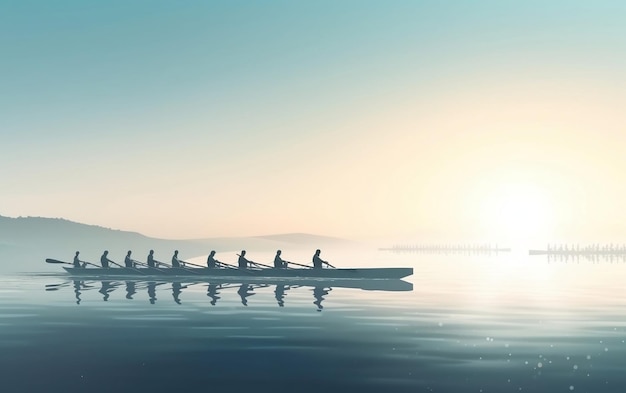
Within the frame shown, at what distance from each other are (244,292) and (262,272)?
9.24m

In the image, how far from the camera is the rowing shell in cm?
6112

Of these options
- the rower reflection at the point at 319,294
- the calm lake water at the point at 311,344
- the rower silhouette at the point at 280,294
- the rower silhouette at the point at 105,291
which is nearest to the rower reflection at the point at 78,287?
the calm lake water at the point at 311,344

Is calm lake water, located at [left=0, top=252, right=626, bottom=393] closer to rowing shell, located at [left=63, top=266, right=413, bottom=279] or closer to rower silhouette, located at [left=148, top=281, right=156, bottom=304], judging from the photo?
rower silhouette, located at [left=148, top=281, right=156, bottom=304]

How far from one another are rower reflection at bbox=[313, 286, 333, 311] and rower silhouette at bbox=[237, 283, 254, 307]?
4640mm

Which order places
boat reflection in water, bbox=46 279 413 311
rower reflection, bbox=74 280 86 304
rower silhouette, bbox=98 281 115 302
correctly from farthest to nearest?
boat reflection in water, bbox=46 279 413 311 < rower silhouette, bbox=98 281 115 302 < rower reflection, bbox=74 280 86 304

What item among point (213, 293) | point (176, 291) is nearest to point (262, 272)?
point (176, 291)

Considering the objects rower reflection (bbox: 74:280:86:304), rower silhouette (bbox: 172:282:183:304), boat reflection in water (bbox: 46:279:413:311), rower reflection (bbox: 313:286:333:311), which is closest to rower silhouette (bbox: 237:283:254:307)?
boat reflection in water (bbox: 46:279:413:311)

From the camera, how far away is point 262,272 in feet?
208

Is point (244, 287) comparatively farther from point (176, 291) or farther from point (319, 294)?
point (319, 294)

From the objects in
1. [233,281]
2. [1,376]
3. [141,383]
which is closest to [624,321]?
[141,383]

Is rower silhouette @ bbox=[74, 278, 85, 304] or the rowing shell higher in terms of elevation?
the rowing shell

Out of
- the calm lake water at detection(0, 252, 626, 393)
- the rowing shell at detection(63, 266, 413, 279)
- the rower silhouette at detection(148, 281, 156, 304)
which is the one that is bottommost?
the calm lake water at detection(0, 252, 626, 393)

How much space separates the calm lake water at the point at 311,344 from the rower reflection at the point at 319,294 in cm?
27

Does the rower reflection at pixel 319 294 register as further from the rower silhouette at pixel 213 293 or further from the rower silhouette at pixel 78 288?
the rower silhouette at pixel 78 288
